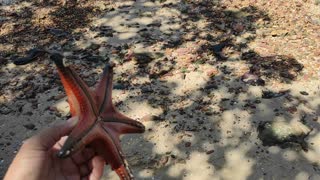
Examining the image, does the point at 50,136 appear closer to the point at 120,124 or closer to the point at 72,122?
the point at 72,122

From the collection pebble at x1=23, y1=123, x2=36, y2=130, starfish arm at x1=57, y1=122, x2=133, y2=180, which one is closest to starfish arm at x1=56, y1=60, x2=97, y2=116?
starfish arm at x1=57, y1=122, x2=133, y2=180

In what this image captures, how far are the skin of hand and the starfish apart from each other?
0.09 m

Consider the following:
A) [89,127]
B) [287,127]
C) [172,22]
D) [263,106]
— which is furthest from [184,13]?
[89,127]

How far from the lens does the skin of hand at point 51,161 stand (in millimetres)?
2887

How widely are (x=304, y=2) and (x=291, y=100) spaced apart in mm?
2686

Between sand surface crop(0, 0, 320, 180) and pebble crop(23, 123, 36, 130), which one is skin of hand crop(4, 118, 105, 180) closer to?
sand surface crop(0, 0, 320, 180)

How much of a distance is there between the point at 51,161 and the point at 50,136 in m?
0.17

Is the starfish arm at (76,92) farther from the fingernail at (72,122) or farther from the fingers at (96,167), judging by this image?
the fingers at (96,167)

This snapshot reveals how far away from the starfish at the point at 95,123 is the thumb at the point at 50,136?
0.29 ft

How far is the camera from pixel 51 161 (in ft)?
9.99

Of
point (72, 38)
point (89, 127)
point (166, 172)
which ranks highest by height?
point (89, 127)

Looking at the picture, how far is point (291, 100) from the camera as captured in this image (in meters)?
5.59

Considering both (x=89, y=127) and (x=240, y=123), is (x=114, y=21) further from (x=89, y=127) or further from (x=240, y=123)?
(x=89, y=127)

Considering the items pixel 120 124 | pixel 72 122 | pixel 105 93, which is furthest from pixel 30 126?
pixel 72 122
